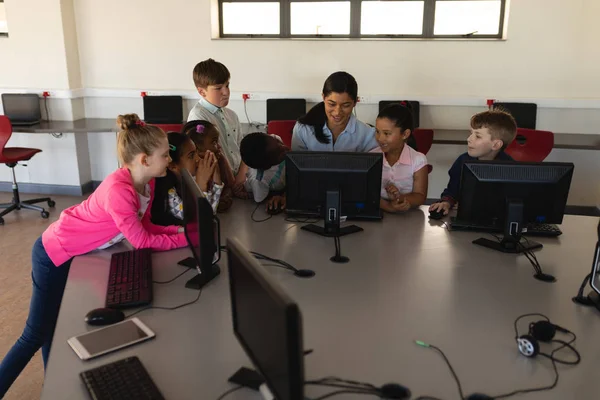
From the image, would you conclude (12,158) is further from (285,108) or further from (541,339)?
(541,339)

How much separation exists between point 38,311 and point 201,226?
924 millimetres

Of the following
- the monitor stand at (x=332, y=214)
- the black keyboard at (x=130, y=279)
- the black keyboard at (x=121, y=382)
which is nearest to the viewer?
the black keyboard at (x=121, y=382)

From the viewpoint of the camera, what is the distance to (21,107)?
15.9ft

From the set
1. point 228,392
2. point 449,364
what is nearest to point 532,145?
point 449,364

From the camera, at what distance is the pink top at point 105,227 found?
188 centimetres

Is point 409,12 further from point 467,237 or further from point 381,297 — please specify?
point 381,297

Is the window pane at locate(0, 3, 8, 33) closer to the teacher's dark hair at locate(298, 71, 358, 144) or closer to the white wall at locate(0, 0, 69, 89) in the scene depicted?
the white wall at locate(0, 0, 69, 89)

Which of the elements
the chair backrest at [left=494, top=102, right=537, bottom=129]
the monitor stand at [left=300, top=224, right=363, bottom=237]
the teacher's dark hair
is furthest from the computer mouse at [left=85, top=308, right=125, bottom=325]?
the chair backrest at [left=494, top=102, right=537, bottom=129]

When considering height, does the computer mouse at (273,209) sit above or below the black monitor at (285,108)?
below

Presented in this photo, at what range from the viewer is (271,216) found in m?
2.45

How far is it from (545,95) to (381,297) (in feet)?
12.0

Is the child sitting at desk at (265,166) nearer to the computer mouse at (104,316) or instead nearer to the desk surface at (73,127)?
the computer mouse at (104,316)

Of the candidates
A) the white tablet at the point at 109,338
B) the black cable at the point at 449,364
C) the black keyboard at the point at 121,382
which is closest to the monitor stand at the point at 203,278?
the white tablet at the point at 109,338

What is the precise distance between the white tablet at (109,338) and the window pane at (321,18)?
401 centimetres
